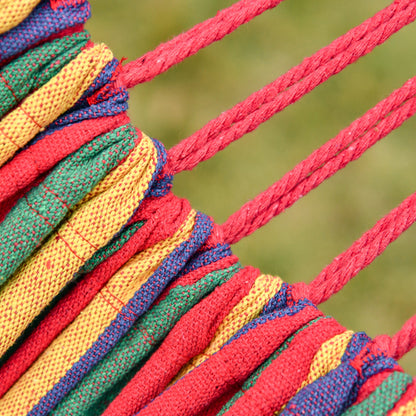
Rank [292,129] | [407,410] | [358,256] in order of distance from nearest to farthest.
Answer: [407,410]
[358,256]
[292,129]

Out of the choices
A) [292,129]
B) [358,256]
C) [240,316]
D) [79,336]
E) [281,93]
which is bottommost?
[79,336]

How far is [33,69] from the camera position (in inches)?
25.7

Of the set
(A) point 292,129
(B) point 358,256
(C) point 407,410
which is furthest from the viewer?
(A) point 292,129

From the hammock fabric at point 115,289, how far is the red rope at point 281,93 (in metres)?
0.06

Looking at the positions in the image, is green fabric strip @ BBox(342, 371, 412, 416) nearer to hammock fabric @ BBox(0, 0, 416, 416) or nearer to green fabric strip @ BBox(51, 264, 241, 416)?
hammock fabric @ BBox(0, 0, 416, 416)

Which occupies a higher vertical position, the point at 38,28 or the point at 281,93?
the point at 281,93

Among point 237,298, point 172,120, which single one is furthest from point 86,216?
point 172,120

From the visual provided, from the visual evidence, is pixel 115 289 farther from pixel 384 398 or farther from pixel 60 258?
pixel 384 398

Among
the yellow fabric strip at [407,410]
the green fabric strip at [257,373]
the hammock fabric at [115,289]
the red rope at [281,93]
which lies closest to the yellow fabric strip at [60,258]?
the hammock fabric at [115,289]

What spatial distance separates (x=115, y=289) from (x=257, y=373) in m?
0.19

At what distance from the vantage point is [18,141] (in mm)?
650

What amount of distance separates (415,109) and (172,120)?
0.92 metres

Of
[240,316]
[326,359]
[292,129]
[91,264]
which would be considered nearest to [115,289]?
[91,264]

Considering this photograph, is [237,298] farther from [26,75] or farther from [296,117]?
[296,117]
